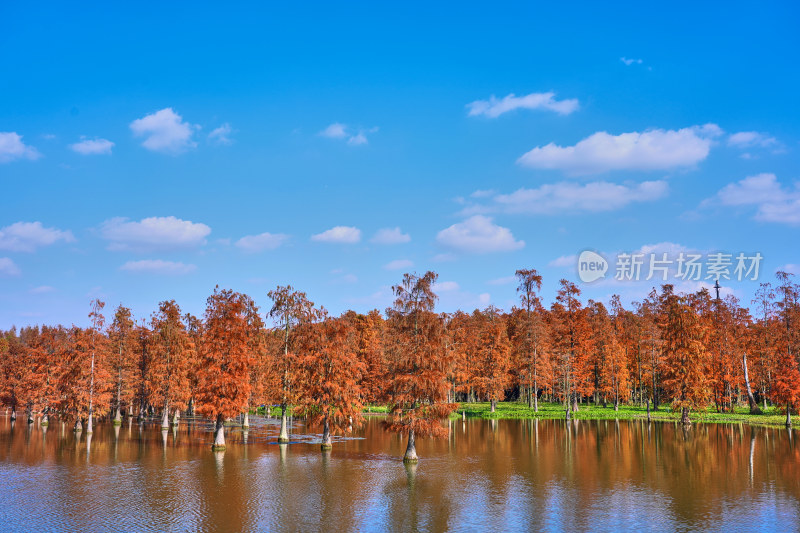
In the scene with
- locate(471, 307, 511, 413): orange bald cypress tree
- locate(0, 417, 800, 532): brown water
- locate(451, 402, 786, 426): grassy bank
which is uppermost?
locate(471, 307, 511, 413): orange bald cypress tree

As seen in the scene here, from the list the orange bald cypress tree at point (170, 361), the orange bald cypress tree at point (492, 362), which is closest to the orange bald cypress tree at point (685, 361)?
the orange bald cypress tree at point (492, 362)

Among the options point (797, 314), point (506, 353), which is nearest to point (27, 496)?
point (506, 353)

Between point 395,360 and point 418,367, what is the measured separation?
7.49 ft

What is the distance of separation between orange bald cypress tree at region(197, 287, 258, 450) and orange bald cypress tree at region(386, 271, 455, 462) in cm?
1781

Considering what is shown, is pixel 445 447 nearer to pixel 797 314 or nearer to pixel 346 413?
pixel 346 413

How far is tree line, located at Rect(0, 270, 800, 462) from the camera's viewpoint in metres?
46.2

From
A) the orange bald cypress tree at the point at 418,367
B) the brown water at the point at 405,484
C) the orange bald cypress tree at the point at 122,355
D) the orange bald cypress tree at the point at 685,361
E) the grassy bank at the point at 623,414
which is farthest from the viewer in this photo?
the orange bald cypress tree at the point at 122,355

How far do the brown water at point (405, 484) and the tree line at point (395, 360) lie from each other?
5.43 meters

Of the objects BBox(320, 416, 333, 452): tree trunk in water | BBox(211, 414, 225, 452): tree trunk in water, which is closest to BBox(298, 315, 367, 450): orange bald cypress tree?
BBox(320, 416, 333, 452): tree trunk in water

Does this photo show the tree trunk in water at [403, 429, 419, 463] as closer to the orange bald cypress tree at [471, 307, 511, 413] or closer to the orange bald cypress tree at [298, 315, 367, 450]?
the orange bald cypress tree at [298, 315, 367, 450]

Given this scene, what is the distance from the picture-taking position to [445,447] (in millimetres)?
59281

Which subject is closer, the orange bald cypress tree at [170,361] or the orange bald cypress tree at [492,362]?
the orange bald cypress tree at [170,361]

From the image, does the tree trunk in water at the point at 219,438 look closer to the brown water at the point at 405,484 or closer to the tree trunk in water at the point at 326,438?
the brown water at the point at 405,484

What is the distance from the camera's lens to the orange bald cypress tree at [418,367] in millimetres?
44312
